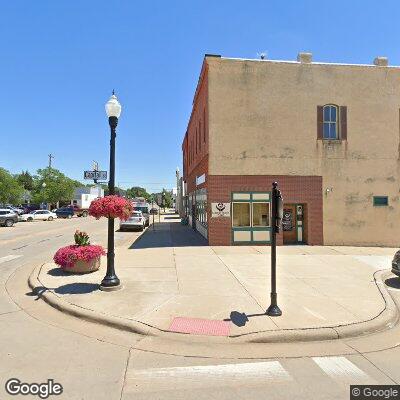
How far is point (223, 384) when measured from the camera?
14.5ft

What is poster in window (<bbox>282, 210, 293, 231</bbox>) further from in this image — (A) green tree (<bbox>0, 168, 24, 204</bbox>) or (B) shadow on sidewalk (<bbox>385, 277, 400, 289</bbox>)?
(A) green tree (<bbox>0, 168, 24, 204</bbox>)

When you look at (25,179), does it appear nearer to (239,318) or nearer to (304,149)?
(304,149)

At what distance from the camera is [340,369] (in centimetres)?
486

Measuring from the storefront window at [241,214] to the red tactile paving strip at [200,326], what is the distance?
10332 mm

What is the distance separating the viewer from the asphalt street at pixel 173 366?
4.27m

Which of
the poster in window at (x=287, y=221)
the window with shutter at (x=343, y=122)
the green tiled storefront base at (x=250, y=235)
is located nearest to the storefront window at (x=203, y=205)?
the green tiled storefront base at (x=250, y=235)

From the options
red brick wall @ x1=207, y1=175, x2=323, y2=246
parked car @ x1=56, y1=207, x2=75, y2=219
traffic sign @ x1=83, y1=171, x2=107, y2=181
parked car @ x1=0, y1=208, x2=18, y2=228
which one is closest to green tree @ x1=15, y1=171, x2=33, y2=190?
parked car @ x1=56, y1=207, x2=75, y2=219

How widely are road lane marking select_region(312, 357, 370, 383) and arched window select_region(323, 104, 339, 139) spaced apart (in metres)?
13.9

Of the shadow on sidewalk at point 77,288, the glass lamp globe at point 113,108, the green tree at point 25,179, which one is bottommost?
the shadow on sidewalk at point 77,288

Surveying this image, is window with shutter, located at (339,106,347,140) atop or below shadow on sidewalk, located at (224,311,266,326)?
atop

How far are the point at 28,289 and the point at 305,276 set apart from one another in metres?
7.91

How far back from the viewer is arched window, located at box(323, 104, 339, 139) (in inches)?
674

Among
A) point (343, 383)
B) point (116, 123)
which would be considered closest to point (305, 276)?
point (343, 383)

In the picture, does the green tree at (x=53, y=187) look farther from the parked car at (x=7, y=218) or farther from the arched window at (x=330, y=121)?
the arched window at (x=330, y=121)
